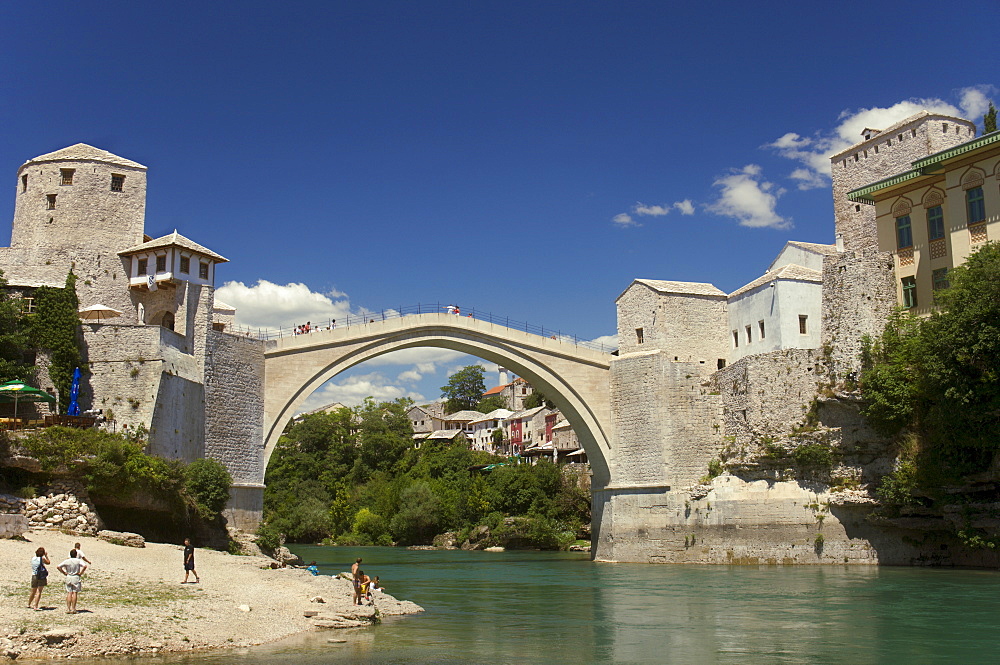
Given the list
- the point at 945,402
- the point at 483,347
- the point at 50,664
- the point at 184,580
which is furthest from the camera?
the point at 483,347

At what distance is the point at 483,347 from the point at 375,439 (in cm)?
3500

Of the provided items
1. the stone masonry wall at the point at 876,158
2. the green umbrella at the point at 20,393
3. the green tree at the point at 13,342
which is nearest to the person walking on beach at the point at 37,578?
the green umbrella at the point at 20,393

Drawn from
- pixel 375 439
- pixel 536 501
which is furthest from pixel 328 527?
pixel 536 501

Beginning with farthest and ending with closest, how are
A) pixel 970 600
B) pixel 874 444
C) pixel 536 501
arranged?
pixel 536 501
pixel 874 444
pixel 970 600

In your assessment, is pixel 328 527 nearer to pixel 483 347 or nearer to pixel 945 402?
pixel 483 347

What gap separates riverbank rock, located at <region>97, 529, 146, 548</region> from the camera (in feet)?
70.6

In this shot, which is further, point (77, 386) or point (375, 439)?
point (375, 439)

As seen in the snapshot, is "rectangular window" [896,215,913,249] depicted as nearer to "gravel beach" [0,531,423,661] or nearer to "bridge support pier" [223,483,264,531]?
"gravel beach" [0,531,423,661]

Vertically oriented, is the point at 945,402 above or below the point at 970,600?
above

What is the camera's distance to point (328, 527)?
195 feet

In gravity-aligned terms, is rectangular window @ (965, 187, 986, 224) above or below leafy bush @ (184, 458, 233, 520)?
above

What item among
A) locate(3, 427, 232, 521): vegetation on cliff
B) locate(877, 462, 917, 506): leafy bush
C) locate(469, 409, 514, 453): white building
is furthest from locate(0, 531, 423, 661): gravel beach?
locate(469, 409, 514, 453): white building

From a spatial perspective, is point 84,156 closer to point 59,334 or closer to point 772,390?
point 59,334

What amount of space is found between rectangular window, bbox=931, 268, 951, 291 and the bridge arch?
41.8 ft
